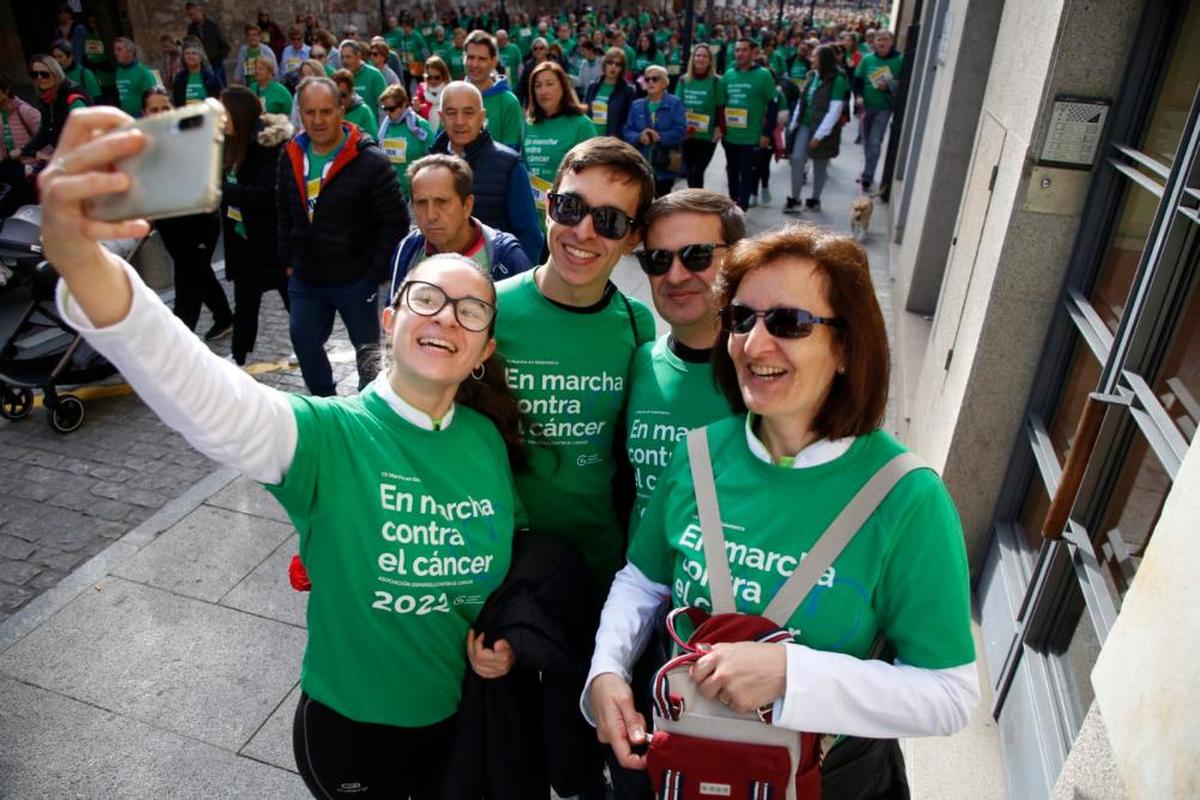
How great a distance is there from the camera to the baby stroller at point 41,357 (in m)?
5.63

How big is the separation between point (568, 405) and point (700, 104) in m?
8.64

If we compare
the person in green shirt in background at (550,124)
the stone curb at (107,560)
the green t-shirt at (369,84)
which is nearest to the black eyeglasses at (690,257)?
the stone curb at (107,560)

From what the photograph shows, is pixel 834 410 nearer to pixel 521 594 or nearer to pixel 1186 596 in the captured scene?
pixel 1186 596

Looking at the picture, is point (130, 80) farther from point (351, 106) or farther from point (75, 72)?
→ point (351, 106)

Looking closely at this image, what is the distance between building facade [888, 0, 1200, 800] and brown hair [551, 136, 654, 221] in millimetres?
1375

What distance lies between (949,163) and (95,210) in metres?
6.37

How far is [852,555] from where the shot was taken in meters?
1.66

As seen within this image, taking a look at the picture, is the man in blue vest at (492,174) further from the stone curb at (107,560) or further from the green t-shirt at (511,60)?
the green t-shirt at (511,60)

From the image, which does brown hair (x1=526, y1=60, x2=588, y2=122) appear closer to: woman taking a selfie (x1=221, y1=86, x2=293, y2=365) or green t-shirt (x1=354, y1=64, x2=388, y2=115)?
woman taking a selfie (x1=221, y1=86, x2=293, y2=365)

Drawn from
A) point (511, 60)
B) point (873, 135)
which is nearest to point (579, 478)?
point (873, 135)

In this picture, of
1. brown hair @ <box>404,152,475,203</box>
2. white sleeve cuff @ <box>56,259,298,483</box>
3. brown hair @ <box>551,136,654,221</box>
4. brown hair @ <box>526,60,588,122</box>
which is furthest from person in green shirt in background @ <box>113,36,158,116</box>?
white sleeve cuff @ <box>56,259,298,483</box>

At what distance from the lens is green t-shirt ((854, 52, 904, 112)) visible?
11805 millimetres

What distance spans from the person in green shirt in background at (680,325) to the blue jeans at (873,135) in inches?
433

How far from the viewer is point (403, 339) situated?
79.7 inches
